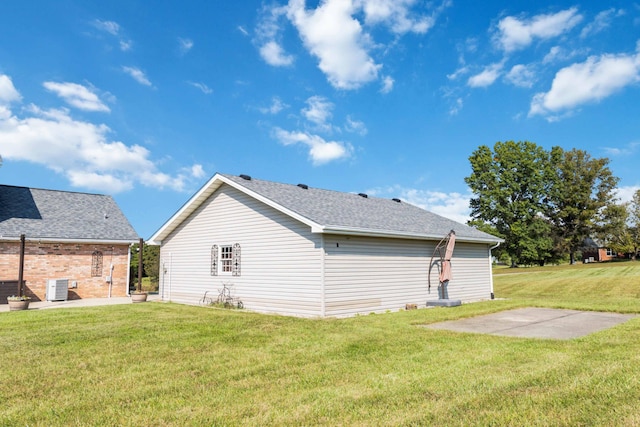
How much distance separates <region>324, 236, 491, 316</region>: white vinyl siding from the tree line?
30.8 m

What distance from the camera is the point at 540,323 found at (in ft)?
32.6

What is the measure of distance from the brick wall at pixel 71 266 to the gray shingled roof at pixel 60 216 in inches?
20.1

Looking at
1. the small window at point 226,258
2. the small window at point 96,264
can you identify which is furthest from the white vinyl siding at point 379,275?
the small window at point 96,264

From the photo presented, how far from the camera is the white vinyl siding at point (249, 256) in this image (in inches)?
458

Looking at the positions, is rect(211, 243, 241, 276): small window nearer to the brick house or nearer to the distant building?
the brick house

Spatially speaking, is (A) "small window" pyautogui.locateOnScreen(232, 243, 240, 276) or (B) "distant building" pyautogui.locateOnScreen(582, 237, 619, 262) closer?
(A) "small window" pyautogui.locateOnScreen(232, 243, 240, 276)

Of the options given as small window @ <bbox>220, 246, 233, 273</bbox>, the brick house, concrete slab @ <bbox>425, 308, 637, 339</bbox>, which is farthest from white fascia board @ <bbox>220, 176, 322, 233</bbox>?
the brick house

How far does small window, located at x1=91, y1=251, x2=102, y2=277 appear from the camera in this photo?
64.5 feet

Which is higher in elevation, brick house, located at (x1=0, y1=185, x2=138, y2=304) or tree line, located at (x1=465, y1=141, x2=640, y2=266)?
tree line, located at (x1=465, y1=141, x2=640, y2=266)

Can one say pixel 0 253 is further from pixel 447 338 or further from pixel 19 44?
pixel 447 338

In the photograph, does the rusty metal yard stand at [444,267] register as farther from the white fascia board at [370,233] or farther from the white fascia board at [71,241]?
the white fascia board at [71,241]

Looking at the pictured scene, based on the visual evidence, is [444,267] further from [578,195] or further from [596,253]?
[596,253]

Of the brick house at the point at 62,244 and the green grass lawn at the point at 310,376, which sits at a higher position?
the brick house at the point at 62,244

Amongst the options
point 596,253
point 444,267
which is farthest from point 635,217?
Answer: point 444,267
